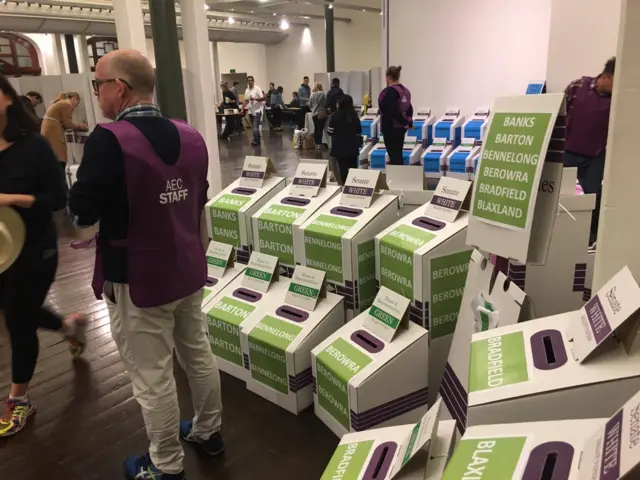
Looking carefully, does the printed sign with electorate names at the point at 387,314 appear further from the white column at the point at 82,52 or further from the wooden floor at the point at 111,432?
the white column at the point at 82,52

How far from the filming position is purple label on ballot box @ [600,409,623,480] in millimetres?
643

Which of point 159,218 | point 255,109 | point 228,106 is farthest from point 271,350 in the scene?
point 228,106

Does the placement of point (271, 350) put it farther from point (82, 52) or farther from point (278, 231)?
point (82, 52)

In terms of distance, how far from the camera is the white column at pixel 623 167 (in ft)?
3.84

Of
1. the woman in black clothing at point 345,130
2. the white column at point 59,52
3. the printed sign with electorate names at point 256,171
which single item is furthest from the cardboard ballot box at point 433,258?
the white column at point 59,52

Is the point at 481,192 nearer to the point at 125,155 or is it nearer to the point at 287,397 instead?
the point at 125,155

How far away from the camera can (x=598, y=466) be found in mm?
684

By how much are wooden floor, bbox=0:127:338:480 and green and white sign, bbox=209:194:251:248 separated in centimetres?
71

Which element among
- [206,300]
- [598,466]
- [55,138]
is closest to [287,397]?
[206,300]

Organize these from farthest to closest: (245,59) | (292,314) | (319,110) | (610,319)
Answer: (245,59) → (319,110) → (292,314) → (610,319)

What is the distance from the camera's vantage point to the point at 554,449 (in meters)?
0.80

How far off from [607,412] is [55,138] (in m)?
5.63

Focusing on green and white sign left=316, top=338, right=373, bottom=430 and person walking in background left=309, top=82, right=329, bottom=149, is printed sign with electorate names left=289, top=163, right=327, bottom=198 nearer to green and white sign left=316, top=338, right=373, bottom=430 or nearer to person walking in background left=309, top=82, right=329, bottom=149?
green and white sign left=316, top=338, right=373, bottom=430

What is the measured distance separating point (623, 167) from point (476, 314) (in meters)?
0.56
